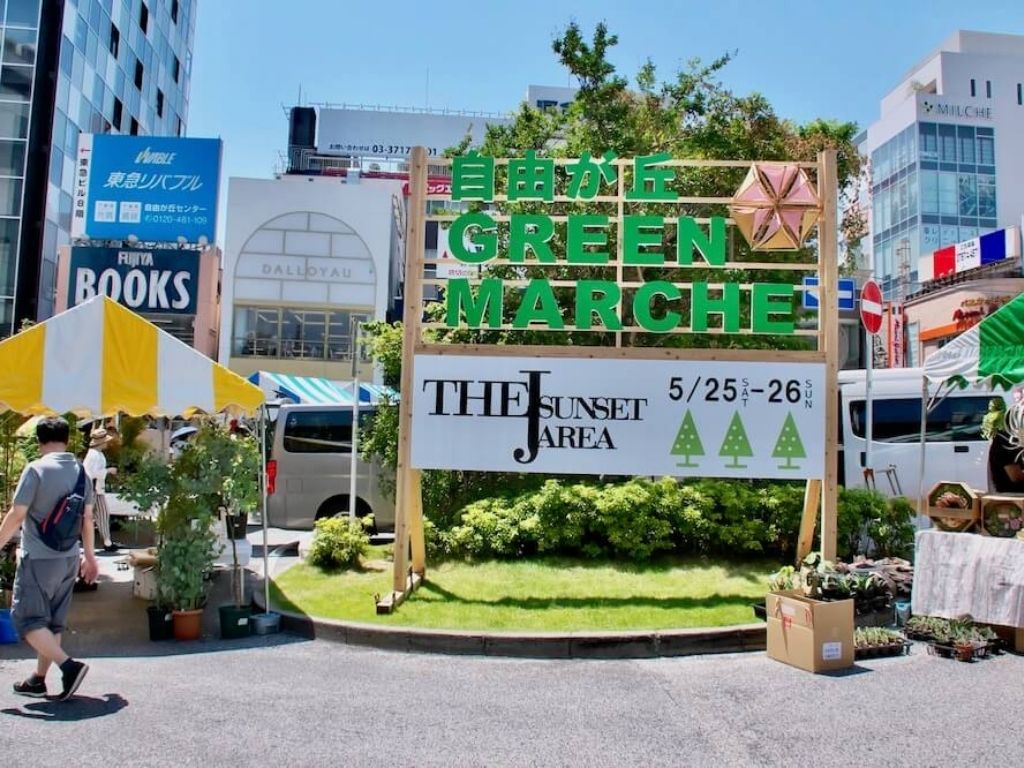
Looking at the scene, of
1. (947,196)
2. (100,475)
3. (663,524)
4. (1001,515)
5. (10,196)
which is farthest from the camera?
(947,196)

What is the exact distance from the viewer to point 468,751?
470 centimetres

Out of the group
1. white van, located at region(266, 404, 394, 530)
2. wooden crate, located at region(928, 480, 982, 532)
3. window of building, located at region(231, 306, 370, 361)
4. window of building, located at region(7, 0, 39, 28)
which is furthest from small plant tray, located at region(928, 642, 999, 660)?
window of building, located at region(7, 0, 39, 28)

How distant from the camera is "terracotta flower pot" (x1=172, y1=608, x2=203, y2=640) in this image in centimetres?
743

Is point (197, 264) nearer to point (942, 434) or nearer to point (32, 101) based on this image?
point (32, 101)

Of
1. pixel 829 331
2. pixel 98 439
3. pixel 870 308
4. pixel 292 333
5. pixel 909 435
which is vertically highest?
pixel 292 333

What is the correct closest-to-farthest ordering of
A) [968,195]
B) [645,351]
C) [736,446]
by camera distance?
[736,446], [645,351], [968,195]

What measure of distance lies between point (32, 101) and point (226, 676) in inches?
1320

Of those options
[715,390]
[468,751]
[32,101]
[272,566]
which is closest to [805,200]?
[715,390]

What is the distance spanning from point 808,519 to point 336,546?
5.32m

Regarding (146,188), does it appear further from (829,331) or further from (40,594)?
(40,594)

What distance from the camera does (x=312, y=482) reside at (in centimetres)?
1332

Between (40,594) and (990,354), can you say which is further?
(990,354)

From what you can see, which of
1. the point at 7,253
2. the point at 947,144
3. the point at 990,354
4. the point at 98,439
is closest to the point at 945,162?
the point at 947,144

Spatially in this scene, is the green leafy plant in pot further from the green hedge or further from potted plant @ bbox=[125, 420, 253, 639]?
the green hedge
